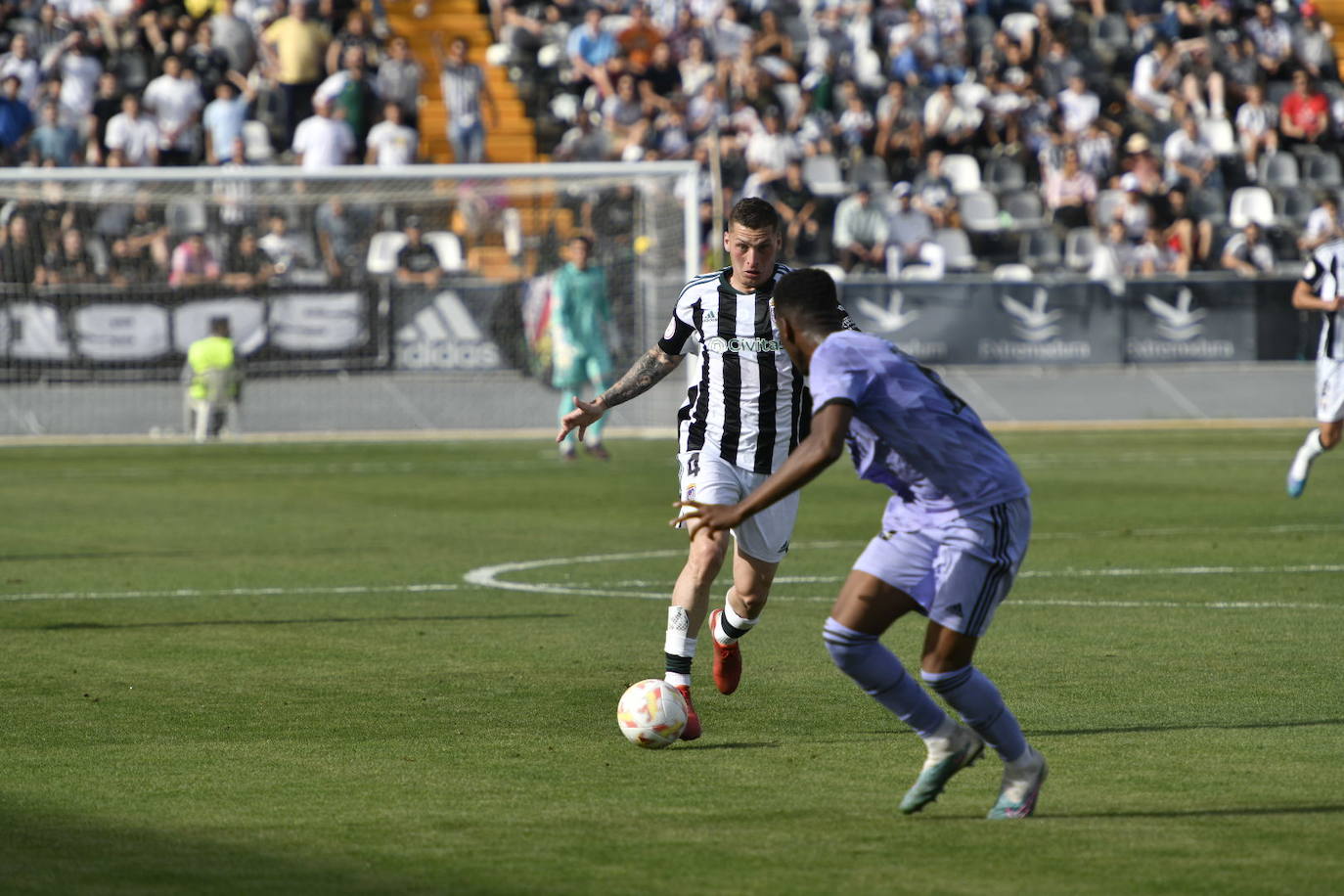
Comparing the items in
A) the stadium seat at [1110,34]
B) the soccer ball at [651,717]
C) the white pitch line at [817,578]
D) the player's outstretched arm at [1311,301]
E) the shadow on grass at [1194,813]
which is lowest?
the white pitch line at [817,578]

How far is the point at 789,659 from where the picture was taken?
31.6 feet

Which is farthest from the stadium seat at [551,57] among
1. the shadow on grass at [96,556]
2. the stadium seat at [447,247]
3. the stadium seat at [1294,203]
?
the shadow on grass at [96,556]

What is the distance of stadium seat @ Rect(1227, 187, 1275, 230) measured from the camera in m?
31.9

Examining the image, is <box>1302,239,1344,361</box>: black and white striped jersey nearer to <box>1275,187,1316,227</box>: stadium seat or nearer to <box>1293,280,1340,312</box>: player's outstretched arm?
<box>1293,280,1340,312</box>: player's outstretched arm

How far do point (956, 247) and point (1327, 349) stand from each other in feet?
45.3

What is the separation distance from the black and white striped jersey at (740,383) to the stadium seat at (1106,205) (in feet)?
77.0

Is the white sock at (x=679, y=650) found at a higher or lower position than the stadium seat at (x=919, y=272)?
higher

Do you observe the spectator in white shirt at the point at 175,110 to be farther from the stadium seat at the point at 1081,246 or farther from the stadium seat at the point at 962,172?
the stadium seat at the point at 1081,246

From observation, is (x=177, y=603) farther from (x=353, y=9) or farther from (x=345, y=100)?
(x=353, y=9)

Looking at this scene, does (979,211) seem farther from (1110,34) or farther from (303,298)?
(303,298)

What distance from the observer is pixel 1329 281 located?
54.1ft

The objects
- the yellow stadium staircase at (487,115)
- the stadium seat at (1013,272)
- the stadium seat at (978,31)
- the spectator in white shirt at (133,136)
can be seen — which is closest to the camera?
the yellow stadium staircase at (487,115)

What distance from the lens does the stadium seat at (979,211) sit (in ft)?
102

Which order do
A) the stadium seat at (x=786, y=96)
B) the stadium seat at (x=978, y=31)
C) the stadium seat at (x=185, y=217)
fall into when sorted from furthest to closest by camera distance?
the stadium seat at (x=978, y=31)
the stadium seat at (x=786, y=96)
the stadium seat at (x=185, y=217)
